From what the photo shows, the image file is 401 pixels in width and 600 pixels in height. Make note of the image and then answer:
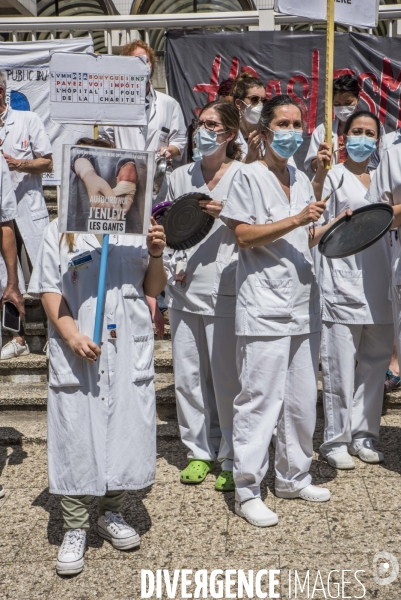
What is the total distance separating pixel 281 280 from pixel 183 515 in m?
1.32

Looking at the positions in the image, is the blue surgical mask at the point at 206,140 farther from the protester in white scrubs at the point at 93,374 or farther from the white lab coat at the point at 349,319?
the protester in white scrubs at the point at 93,374

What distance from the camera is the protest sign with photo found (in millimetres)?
3424

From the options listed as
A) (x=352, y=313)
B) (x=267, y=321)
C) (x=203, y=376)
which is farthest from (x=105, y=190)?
(x=352, y=313)

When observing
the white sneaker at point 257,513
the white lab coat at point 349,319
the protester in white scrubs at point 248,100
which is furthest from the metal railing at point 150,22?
the white sneaker at point 257,513

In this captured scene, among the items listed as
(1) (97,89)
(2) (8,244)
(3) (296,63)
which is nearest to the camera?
(1) (97,89)

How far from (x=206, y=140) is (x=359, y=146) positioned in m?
0.90

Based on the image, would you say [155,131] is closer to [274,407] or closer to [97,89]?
[97,89]

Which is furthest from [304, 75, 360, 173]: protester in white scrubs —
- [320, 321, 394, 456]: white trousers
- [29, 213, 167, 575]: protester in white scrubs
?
[29, 213, 167, 575]: protester in white scrubs

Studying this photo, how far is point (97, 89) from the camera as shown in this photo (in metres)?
3.59

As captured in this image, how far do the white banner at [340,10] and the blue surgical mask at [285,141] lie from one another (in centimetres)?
75

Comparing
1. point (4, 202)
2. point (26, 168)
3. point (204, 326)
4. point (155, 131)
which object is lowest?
point (204, 326)

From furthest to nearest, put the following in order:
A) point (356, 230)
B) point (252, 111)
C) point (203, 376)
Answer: point (252, 111) < point (203, 376) < point (356, 230)

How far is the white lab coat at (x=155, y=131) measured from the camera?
5.87 m

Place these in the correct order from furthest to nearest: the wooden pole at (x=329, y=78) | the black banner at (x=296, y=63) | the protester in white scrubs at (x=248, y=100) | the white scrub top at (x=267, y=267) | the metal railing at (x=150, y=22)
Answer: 1. the metal railing at (x=150, y=22)
2. the black banner at (x=296, y=63)
3. the protester in white scrubs at (x=248, y=100)
4. the white scrub top at (x=267, y=267)
5. the wooden pole at (x=329, y=78)
